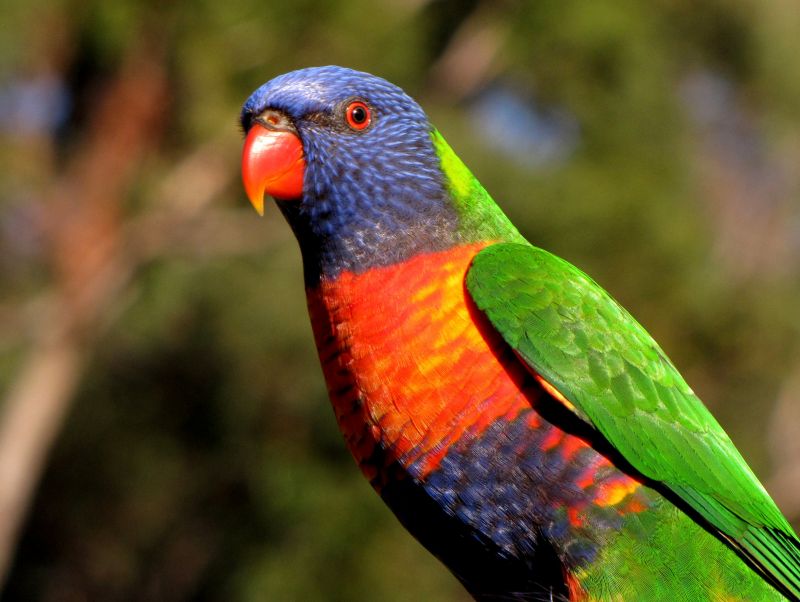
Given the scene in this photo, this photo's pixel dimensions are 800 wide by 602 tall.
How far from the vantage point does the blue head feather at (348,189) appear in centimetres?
227

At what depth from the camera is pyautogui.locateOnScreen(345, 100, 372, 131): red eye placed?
2.37 meters

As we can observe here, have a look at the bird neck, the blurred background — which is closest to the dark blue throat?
the bird neck

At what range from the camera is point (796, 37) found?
35.6 ft

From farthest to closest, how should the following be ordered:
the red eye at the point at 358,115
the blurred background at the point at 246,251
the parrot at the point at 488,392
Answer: the blurred background at the point at 246,251 → the red eye at the point at 358,115 → the parrot at the point at 488,392

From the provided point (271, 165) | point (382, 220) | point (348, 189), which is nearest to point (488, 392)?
point (382, 220)

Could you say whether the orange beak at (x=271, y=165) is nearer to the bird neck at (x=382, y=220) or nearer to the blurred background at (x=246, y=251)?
the bird neck at (x=382, y=220)

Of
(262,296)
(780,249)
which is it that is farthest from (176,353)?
(780,249)

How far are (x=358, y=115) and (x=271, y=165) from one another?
0.96ft

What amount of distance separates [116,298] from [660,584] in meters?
6.74

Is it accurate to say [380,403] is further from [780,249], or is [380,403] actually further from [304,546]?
[780,249]

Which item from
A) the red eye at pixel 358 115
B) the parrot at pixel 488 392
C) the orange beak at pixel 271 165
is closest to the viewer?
the parrot at pixel 488 392

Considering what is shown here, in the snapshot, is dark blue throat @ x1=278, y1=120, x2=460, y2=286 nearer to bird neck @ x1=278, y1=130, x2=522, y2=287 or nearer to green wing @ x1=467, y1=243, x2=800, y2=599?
bird neck @ x1=278, y1=130, x2=522, y2=287

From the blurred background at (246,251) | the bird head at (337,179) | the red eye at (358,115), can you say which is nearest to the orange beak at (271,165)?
the bird head at (337,179)

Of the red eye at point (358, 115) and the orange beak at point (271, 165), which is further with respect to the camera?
the red eye at point (358, 115)
